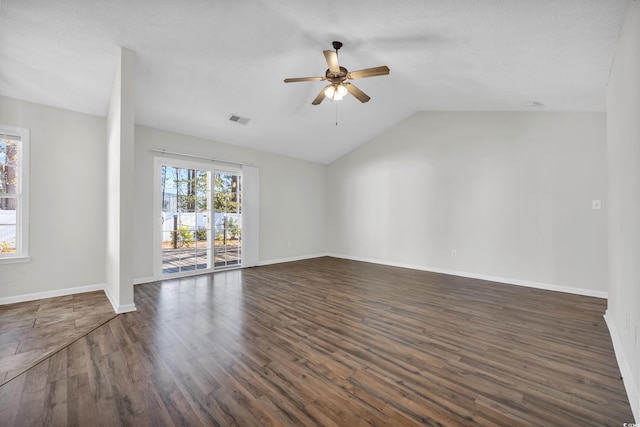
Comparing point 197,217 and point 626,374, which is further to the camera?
point 197,217

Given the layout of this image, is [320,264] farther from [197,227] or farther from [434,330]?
[434,330]

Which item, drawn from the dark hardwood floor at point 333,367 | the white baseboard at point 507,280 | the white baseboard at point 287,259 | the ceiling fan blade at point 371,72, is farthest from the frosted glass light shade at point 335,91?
the white baseboard at point 287,259

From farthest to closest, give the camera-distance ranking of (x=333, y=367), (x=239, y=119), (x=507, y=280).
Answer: (x=239, y=119), (x=507, y=280), (x=333, y=367)

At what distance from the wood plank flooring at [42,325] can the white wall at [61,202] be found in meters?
0.32

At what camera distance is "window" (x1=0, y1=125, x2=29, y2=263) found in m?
3.66

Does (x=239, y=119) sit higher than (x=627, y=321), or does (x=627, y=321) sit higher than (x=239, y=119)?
(x=239, y=119)

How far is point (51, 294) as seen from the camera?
3.91 metres

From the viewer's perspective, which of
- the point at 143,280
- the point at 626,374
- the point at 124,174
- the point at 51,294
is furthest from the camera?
the point at 143,280

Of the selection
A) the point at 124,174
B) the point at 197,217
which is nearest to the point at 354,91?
the point at 124,174

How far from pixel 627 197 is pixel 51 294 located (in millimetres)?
6481

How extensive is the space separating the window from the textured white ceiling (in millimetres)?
637

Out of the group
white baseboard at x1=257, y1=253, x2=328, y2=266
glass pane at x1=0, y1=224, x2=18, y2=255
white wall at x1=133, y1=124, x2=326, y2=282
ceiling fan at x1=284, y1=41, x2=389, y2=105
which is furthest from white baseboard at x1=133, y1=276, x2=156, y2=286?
ceiling fan at x1=284, y1=41, x2=389, y2=105

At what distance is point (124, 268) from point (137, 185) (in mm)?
1941

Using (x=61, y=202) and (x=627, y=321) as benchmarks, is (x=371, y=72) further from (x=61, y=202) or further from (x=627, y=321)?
(x=61, y=202)
